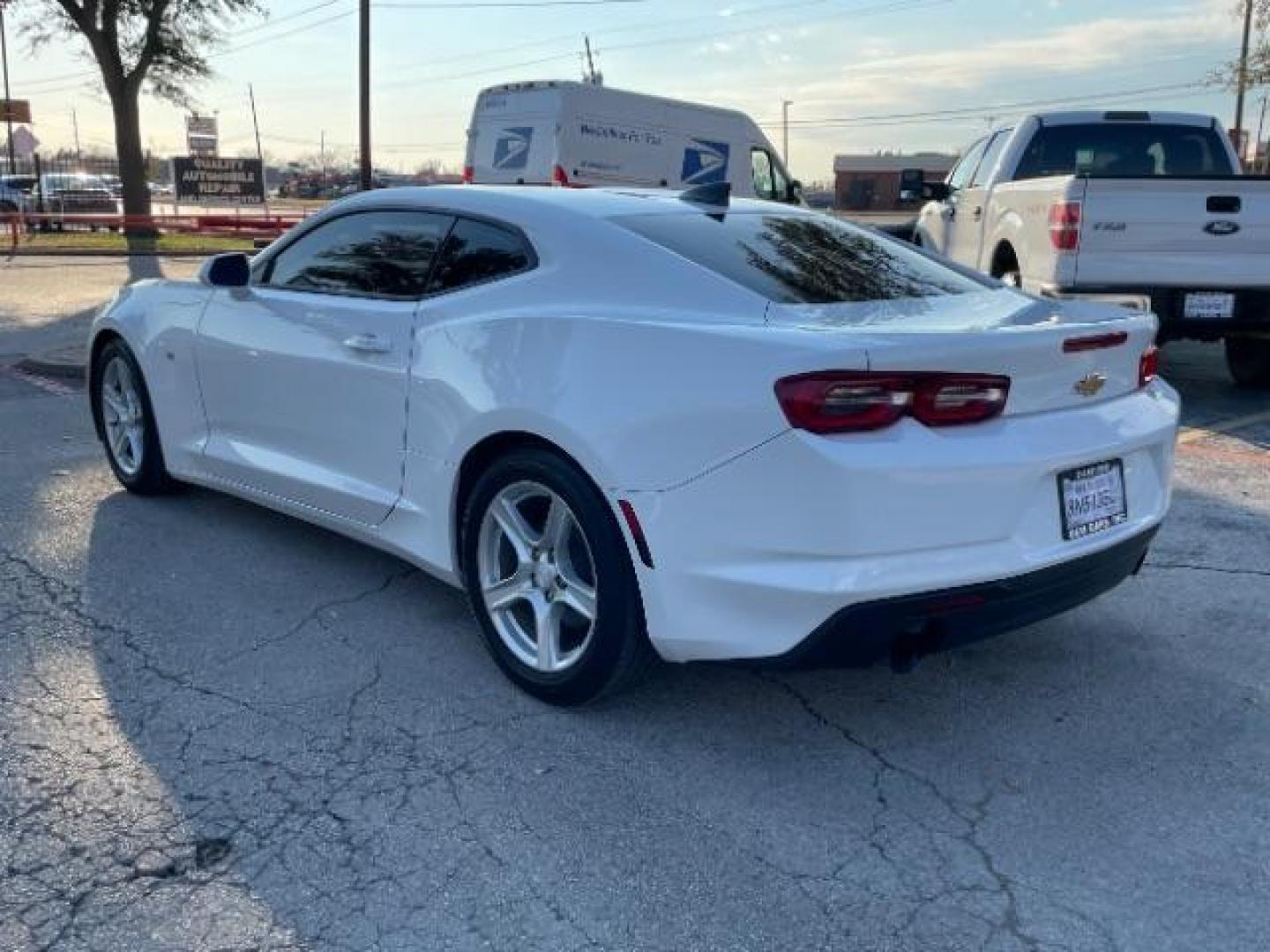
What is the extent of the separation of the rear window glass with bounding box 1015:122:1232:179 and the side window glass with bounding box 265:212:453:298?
22.3 feet

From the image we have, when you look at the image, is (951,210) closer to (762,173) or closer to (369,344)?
(369,344)

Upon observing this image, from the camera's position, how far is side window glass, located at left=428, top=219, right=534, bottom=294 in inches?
A: 148

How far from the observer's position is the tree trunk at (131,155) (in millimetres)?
29391

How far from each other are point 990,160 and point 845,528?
8294 mm

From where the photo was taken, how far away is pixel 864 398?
2818 mm

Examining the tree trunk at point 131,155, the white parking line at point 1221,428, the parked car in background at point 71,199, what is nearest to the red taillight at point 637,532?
the white parking line at point 1221,428

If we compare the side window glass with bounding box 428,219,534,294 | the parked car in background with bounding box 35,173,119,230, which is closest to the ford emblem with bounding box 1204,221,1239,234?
the side window glass with bounding box 428,219,534,294

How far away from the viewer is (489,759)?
3215 millimetres

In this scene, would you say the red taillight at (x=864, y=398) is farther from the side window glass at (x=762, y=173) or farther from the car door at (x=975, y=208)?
the side window glass at (x=762, y=173)

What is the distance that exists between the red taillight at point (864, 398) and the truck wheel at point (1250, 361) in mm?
7042

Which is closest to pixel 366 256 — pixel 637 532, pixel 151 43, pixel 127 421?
pixel 637 532

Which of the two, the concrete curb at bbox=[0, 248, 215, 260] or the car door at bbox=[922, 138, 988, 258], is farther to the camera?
the concrete curb at bbox=[0, 248, 215, 260]

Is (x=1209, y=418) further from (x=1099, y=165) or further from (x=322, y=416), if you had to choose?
(x=322, y=416)

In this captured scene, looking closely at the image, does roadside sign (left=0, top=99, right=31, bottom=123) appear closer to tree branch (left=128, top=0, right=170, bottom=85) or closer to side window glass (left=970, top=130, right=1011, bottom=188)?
tree branch (left=128, top=0, right=170, bottom=85)
